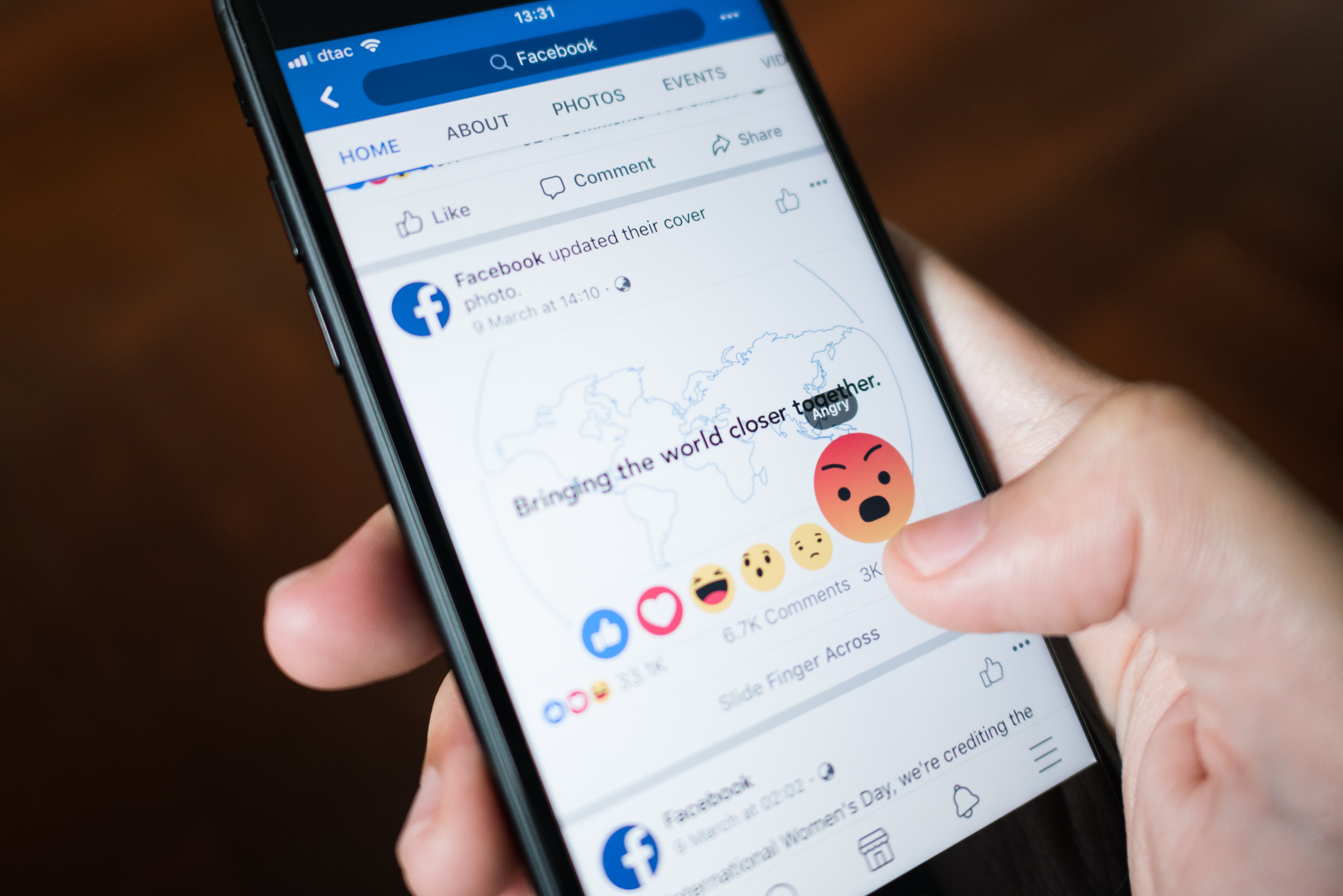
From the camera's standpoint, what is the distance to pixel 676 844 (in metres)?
0.29

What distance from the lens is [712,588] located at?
317mm

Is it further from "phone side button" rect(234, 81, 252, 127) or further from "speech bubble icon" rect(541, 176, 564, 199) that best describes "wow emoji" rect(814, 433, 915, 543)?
"phone side button" rect(234, 81, 252, 127)

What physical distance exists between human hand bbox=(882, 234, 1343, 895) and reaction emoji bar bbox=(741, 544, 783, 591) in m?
0.04

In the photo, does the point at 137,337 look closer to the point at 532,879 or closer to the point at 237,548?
the point at 237,548

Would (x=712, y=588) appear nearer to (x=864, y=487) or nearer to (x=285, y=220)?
(x=864, y=487)

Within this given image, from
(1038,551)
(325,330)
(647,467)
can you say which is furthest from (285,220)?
(1038,551)

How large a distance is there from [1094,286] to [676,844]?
0.54 meters

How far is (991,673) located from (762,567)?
0.10 metres

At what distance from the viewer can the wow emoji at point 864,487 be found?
0.34 m

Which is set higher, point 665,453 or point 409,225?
point 409,225

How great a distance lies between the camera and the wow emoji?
0.34 metres

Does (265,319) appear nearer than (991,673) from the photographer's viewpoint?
No

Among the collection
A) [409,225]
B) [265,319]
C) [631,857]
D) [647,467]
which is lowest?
[631,857]

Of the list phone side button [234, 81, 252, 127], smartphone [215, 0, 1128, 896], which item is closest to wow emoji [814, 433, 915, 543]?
smartphone [215, 0, 1128, 896]
